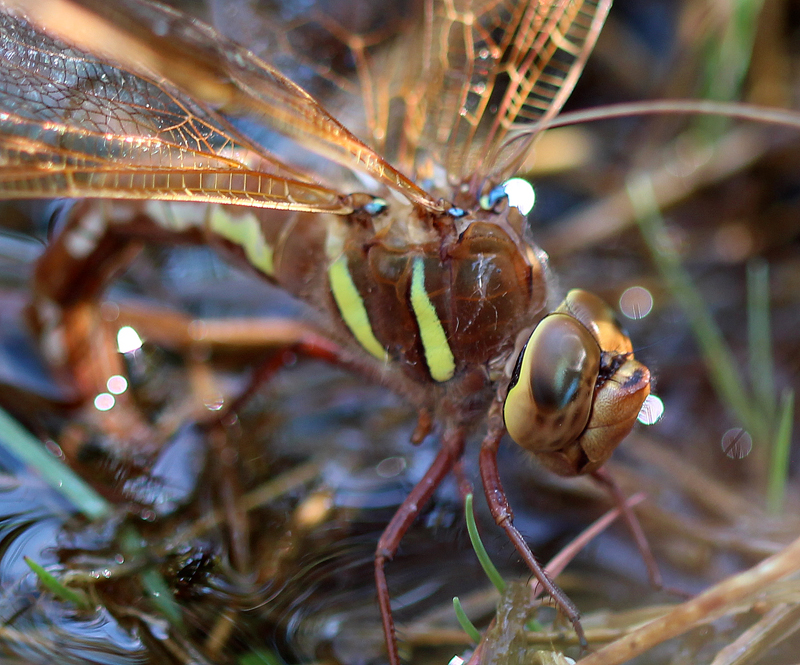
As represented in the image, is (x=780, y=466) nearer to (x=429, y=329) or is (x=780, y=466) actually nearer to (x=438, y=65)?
(x=429, y=329)

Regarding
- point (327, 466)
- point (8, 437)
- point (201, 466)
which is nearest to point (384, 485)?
point (327, 466)

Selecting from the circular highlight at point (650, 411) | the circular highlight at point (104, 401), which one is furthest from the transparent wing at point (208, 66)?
the circular highlight at point (104, 401)

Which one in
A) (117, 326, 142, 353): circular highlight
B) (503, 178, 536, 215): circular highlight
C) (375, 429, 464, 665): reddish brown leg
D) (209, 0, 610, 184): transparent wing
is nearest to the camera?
(375, 429, 464, 665): reddish brown leg

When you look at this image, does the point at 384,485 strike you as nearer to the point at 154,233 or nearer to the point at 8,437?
the point at 8,437

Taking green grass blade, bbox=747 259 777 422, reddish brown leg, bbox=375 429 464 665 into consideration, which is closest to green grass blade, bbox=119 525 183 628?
reddish brown leg, bbox=375 429 464 665

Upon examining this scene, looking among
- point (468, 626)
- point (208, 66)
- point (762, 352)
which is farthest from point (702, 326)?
point (208, 66)

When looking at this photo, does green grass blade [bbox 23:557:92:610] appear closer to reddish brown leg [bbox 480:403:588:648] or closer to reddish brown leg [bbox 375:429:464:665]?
reddish brown leg [bbox 375:429:464:665]
